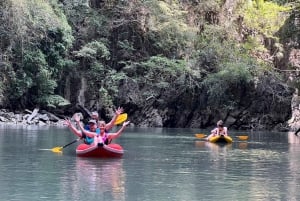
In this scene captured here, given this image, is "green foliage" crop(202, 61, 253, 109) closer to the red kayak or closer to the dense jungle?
the dense jungle

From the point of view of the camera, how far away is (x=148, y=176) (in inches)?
432

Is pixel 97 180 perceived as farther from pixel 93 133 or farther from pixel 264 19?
pixel 264 19

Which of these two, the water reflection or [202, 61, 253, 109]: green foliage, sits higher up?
[202, 61, 253, 109]: green foliage

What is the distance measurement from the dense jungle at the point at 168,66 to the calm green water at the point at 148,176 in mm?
19748

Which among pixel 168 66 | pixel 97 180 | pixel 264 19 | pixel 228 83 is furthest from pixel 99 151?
pixel 264 19

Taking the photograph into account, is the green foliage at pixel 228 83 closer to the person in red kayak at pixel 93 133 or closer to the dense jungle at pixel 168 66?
the dense jungle at pixel 168 66

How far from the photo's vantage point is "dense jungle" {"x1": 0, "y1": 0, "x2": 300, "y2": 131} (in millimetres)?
36094

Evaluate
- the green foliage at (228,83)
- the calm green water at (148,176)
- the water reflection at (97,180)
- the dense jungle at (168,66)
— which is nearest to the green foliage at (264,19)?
the dense jungle at (168,66)

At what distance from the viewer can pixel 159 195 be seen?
878 centimetres

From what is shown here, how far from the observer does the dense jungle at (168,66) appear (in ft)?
118

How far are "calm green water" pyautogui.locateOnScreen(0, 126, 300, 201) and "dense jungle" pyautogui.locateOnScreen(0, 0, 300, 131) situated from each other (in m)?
19.7

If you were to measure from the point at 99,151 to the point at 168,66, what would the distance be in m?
23.8

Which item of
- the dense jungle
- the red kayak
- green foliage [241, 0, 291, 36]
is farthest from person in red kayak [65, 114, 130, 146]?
green foliage [241, 0, 291, 36]

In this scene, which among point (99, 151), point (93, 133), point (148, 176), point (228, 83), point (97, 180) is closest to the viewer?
point (97, 180)
